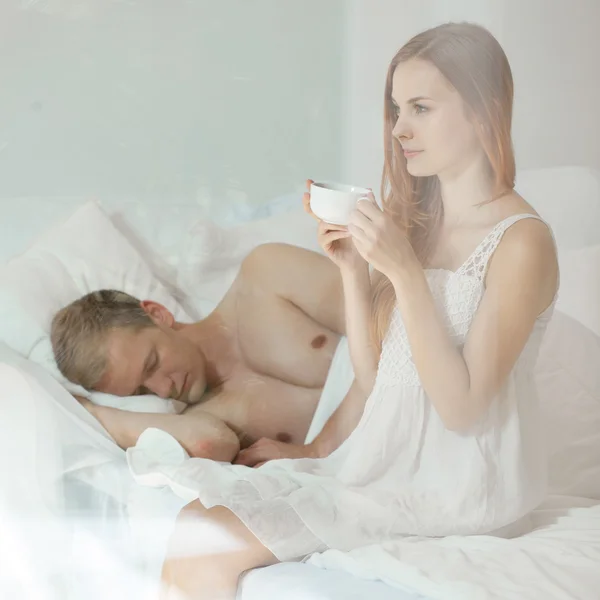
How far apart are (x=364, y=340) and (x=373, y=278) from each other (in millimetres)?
101

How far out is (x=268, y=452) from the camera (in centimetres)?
128

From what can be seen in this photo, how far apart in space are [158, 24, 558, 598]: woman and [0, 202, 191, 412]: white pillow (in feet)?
0.83

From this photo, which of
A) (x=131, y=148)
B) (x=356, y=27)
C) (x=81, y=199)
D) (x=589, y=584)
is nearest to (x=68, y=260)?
(x=81, y=199)

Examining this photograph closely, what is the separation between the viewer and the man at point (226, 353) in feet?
4.05

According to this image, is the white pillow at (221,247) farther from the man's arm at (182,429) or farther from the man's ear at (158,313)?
the man's arm at (182,429)

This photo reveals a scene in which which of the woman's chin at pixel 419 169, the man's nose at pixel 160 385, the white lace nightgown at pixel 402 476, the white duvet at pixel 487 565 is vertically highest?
the woman's chin at pixel 419 169

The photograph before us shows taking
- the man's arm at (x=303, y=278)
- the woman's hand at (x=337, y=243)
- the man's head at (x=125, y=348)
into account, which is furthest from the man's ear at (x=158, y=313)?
the woman's hand at (x=337, y=243)

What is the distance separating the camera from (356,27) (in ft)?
4.18

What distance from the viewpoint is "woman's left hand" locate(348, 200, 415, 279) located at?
1216 millimetres

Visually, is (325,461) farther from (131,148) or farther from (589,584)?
(131,148)

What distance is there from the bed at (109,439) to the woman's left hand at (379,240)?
85 mm

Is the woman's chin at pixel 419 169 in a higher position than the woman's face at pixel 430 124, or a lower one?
lower

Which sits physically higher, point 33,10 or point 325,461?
point 33,10

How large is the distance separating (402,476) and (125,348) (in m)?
0.47
